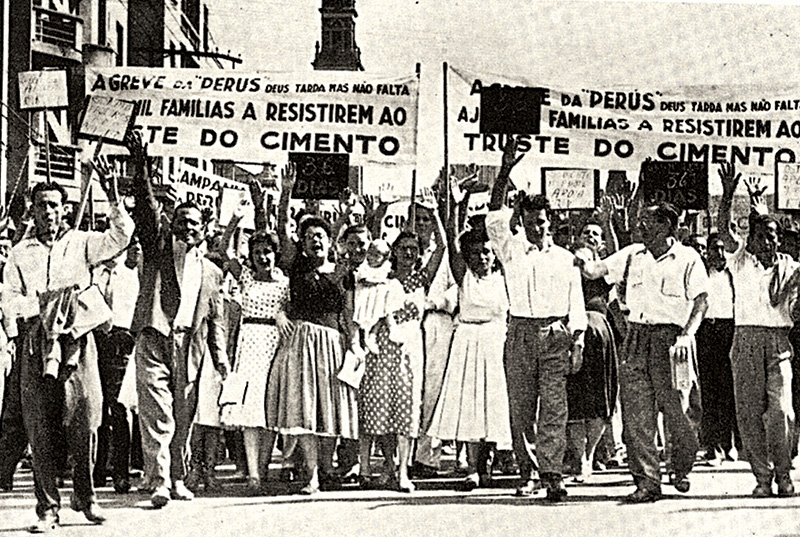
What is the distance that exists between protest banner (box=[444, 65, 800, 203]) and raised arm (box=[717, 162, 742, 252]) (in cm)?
10

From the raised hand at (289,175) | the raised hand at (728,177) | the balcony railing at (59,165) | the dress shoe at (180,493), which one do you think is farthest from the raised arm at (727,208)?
the balcony railing at (59,165)

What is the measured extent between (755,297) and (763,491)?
118 cm

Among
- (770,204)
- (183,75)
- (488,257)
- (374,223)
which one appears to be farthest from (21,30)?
(770,204)

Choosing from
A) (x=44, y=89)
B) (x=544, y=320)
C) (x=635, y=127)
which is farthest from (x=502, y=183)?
(x=44, y=89)

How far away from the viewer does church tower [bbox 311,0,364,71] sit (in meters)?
7.34

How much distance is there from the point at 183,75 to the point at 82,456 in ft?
8.72

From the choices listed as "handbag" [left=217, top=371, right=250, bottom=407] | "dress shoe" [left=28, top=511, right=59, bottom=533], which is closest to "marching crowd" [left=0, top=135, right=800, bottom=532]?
"handbag" [left=217, top=371, right=250, bottom=407]

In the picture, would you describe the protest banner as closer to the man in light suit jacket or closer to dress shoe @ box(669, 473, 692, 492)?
the man in light suit jacket

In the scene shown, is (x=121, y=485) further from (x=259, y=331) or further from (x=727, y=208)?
(x=727, y=208)

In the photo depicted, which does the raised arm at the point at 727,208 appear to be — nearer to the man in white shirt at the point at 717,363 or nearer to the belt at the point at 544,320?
the man in white shirt at the point at 717,363

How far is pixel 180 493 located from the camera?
260 inches

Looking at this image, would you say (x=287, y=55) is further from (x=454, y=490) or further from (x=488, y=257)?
(x=454, y=490)

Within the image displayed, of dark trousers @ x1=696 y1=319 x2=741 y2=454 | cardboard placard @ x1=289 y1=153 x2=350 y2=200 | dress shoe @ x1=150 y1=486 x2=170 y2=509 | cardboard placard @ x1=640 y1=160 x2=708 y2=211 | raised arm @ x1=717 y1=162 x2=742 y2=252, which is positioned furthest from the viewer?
dark trousers @ x1=696 y1=319 x2=741 y2=454

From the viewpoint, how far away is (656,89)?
7699 millimetres
